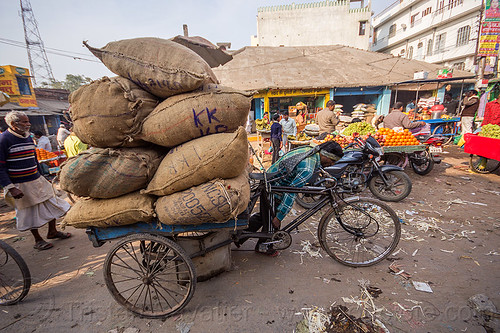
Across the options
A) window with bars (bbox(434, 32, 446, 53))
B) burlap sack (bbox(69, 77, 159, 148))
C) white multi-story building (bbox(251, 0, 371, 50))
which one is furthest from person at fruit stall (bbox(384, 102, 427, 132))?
window with bars (bbox(434, 32, 446, 53))

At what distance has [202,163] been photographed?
1788mm

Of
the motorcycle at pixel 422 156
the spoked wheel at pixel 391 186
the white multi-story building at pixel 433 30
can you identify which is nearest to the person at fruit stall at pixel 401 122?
the motorcycle at pixel 422 156

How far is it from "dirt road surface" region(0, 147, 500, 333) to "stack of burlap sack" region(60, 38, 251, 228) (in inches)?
43.2

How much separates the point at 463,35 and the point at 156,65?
101 feet

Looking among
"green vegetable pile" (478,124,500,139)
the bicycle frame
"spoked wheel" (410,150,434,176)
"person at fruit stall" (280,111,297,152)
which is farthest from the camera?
"person at fruit stall" (280,111,297,152)

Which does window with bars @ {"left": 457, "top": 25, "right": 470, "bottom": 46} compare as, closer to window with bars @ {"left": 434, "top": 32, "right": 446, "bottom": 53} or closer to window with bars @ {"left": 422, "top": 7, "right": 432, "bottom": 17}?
window with bars @ {"left": 434, "top": 32, "right": 446, "bottom": 53}

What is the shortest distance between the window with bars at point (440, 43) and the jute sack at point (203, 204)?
3188 centimetres

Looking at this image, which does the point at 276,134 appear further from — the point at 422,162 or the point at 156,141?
the point at 156,141

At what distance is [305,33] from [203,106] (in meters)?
27.8

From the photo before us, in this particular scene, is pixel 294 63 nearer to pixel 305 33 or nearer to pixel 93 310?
pixel 305 33

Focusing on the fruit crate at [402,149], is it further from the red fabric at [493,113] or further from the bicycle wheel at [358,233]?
the red fabric at [493,113]

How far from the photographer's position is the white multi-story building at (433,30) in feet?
65.3

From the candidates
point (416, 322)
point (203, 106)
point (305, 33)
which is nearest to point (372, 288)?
point (416, 322)

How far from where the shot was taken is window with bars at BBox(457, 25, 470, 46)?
20469 millimetres
